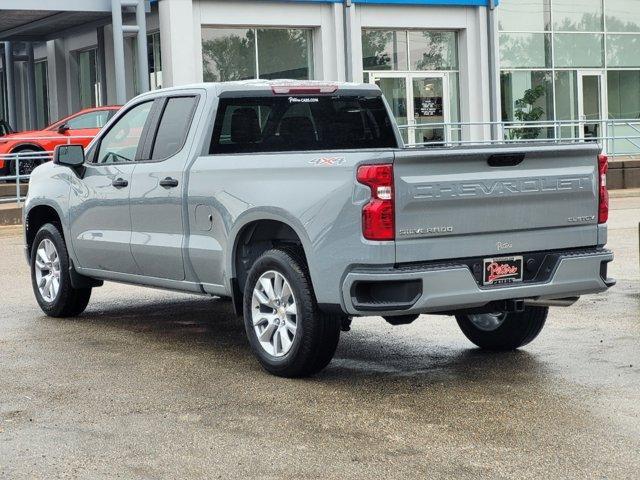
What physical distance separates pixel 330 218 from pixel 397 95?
26.0m

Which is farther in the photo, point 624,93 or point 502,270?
point 624,93

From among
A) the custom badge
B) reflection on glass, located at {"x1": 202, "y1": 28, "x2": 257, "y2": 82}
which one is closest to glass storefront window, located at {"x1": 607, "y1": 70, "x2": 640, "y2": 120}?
reflection on glass, located at {"x1": 202, "y1": 28, "x2": 257, "y2": 82}

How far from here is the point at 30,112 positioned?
35469mm

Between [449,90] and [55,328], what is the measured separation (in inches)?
972

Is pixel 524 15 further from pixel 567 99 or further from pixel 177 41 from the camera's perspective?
pixel 177 41

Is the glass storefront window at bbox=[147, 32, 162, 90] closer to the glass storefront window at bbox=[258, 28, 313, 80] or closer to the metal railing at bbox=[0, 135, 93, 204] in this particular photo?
the glass storefront window at bbox=[258, 28, 313, 80]

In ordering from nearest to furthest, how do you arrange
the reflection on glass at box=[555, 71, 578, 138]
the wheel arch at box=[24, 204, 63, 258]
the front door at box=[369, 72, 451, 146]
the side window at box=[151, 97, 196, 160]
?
the side window at box=[151, 97, 196, 160], the wheel arch at box=[24, 204, 63, 258], the front door at box=[369, 72, 451, 146], the reflection on glass at box=[555, 71, 578, 138]

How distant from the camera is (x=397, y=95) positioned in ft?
107

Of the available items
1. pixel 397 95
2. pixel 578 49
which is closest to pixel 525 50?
pixel 578 49

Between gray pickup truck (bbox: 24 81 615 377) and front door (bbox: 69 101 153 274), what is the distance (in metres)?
0.02

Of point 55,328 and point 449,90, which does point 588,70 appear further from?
point 55,328

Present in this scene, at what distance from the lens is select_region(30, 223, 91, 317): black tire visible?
32.8ft

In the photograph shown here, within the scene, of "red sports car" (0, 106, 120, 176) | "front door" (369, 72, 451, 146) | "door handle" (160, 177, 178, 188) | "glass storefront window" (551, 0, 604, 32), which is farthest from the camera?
"glass storefront window" (551, 0, 604, 32)

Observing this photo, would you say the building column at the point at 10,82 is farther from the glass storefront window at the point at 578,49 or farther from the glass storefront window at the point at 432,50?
the glass storefront window at the point at 578,49
